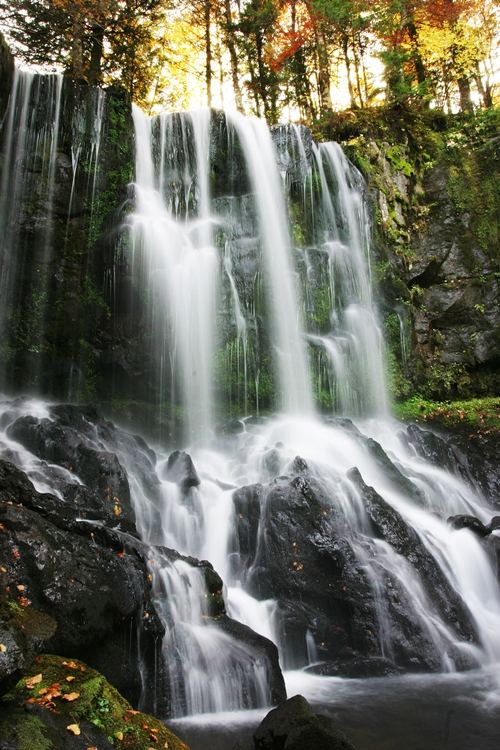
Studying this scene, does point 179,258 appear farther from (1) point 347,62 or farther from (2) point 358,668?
(1) point 347,62

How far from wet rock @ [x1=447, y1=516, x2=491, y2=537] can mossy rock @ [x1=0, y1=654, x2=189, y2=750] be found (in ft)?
22.5

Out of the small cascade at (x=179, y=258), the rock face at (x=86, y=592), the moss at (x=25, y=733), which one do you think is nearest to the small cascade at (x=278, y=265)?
the small cascade at (x=179, y=258)

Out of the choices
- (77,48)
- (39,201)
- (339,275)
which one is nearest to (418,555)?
(339,275)

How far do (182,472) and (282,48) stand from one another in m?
21.8

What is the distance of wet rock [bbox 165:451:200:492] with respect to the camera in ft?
30.7

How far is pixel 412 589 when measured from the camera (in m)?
7.36

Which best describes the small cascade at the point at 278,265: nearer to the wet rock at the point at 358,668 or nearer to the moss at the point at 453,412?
A: the moss at the point at 453,412

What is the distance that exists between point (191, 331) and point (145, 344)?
4.02 ft

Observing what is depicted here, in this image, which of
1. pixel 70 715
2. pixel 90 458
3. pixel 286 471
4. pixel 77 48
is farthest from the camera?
pixel 77 48

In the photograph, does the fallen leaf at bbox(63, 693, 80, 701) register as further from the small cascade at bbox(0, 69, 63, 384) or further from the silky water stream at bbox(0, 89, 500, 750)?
the small cascade at bbox(0, 69, 63, 384)

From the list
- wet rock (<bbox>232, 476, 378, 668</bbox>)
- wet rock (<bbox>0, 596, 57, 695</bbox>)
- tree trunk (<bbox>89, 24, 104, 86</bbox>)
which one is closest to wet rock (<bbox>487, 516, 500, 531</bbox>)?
wet rock (<bbox>232, 476, 378, 668</bbox>)

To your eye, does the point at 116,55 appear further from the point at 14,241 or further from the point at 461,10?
the point at 461,10

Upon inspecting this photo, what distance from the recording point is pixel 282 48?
23.4m

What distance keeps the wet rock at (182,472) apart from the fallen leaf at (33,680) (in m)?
5.83
